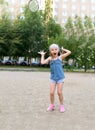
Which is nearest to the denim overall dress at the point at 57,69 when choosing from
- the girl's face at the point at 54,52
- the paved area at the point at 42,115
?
the girl's face at the point at 54,52

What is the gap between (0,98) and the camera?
1127cm

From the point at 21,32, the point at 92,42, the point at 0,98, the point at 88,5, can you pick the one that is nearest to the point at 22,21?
the point at 21,32

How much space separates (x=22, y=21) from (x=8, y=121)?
177ft

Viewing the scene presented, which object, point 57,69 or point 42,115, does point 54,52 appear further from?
point 42,115

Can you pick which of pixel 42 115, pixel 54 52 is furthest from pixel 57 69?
pixel 42 115

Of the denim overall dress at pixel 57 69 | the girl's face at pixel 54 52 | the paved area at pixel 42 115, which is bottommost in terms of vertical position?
the paved area at pixel 42 115

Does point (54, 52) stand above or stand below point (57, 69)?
above

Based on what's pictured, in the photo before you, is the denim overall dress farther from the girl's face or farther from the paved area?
the paved area

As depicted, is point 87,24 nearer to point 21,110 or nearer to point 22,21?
point 22,21

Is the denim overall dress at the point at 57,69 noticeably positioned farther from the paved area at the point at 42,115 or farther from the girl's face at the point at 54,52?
the paved area at the point at 42,115

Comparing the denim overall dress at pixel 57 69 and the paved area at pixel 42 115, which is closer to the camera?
the paved area at pixel 42 115

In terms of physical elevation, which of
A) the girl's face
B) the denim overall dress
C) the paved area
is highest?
the girl's face

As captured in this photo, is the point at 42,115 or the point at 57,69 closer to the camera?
the point at 42,115

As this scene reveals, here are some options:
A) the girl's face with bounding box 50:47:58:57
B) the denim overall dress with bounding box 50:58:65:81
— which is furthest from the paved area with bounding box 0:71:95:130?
the girl's face with bounding box 50:47:58:57
